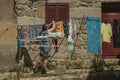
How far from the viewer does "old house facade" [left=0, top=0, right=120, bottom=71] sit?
16922 millimetres

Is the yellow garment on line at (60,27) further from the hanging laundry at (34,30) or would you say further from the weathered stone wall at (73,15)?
the hanging laundry at (34,30)

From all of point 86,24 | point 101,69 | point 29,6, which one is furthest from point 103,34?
point 29,6

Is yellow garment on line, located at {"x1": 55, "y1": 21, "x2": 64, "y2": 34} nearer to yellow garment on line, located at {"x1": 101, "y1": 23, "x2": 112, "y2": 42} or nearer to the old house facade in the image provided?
the old house facade

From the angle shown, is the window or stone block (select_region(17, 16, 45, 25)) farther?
the window

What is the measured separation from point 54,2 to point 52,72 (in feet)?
9.58

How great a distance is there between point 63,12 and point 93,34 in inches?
57.4

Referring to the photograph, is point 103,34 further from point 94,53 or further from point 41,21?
point 41,21

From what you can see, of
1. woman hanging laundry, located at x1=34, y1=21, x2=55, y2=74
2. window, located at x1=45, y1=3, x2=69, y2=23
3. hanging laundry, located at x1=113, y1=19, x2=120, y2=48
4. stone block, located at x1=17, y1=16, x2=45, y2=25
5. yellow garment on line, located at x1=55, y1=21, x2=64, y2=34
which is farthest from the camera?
hanging laundry, located at x1=113, y1=19, x2=120, y2=48

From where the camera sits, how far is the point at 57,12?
17078mm

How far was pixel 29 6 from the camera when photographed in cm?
1697

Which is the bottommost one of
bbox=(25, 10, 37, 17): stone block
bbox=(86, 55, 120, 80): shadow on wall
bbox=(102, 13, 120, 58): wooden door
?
bbox=(86, 55, 120, 80): shadow on wall

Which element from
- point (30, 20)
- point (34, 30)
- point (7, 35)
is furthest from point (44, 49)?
point (7, 35)

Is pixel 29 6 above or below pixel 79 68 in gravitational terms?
above

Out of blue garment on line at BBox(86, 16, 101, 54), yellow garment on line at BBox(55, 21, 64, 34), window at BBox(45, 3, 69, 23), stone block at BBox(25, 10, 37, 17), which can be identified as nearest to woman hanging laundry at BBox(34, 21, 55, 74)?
yellow garment on line at BBox(55, 21, 64, 34)
